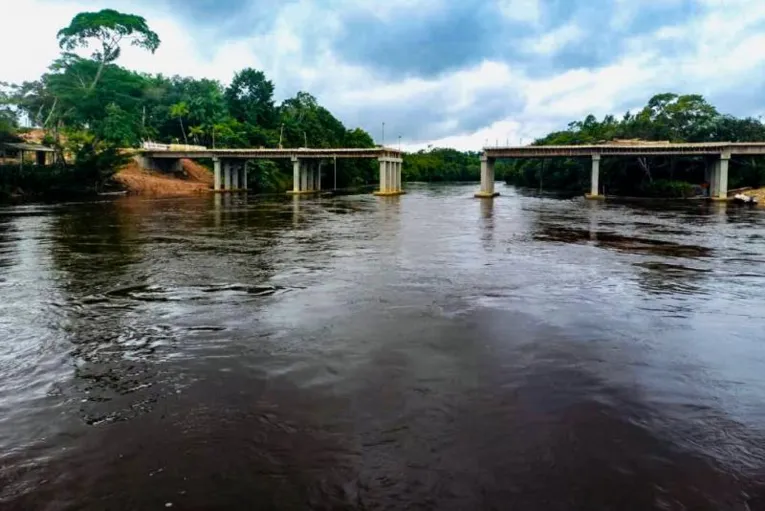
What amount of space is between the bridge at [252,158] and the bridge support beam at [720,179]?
4553 cm

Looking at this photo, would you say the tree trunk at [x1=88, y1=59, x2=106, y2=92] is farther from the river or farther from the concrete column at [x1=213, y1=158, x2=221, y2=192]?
the river

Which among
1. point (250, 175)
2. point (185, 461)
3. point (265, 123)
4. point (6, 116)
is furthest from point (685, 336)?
point (265, 123)

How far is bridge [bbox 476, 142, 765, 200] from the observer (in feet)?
Result: 245

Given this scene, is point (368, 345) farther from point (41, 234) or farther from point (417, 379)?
point (41, 234)

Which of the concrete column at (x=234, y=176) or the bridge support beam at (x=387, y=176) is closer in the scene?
the bridge support beam at (x=387, y=176)

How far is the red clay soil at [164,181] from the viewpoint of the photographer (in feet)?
279

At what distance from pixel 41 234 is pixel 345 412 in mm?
29719

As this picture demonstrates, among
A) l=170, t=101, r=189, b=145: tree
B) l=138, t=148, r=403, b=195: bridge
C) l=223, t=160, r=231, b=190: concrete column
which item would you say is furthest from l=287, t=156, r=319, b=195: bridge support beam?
l=170, t=101, r=189, b=145: tree

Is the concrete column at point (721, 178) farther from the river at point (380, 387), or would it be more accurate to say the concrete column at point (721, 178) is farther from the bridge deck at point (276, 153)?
the river at point (380, 387)

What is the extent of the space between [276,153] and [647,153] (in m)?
55.5

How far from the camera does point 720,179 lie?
248 ft

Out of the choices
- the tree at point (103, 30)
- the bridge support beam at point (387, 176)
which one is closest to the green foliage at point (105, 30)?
the tree at point (103, 30)

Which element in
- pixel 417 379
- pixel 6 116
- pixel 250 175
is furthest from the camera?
pixel 250 175

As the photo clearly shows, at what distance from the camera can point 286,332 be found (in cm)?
1284
